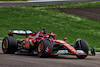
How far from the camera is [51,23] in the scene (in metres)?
35.9

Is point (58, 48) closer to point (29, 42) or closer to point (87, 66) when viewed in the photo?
point (29, 42)

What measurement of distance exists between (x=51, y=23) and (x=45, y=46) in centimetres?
Result: 2238

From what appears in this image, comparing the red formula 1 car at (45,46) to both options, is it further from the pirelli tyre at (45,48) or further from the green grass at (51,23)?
the green grass at (51,23)

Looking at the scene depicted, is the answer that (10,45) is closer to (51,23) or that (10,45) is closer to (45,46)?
(45,46)

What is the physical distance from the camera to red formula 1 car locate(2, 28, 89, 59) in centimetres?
1359

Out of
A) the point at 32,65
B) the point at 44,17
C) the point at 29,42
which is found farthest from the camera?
the point at 44,17

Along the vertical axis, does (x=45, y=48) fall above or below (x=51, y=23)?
below

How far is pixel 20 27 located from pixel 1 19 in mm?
5076

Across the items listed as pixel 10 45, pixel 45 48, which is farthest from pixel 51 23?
pixel 45 48

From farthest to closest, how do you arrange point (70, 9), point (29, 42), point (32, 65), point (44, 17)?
point (70, 9) → point (44, 17) → point (29, 42) → point (32, 65)

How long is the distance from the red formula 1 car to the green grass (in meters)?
10.4

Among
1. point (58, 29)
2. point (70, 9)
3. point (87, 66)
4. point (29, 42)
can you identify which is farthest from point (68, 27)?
point (87, 66)

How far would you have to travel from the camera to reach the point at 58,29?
107 ft

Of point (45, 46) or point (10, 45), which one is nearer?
point (45, 46)
